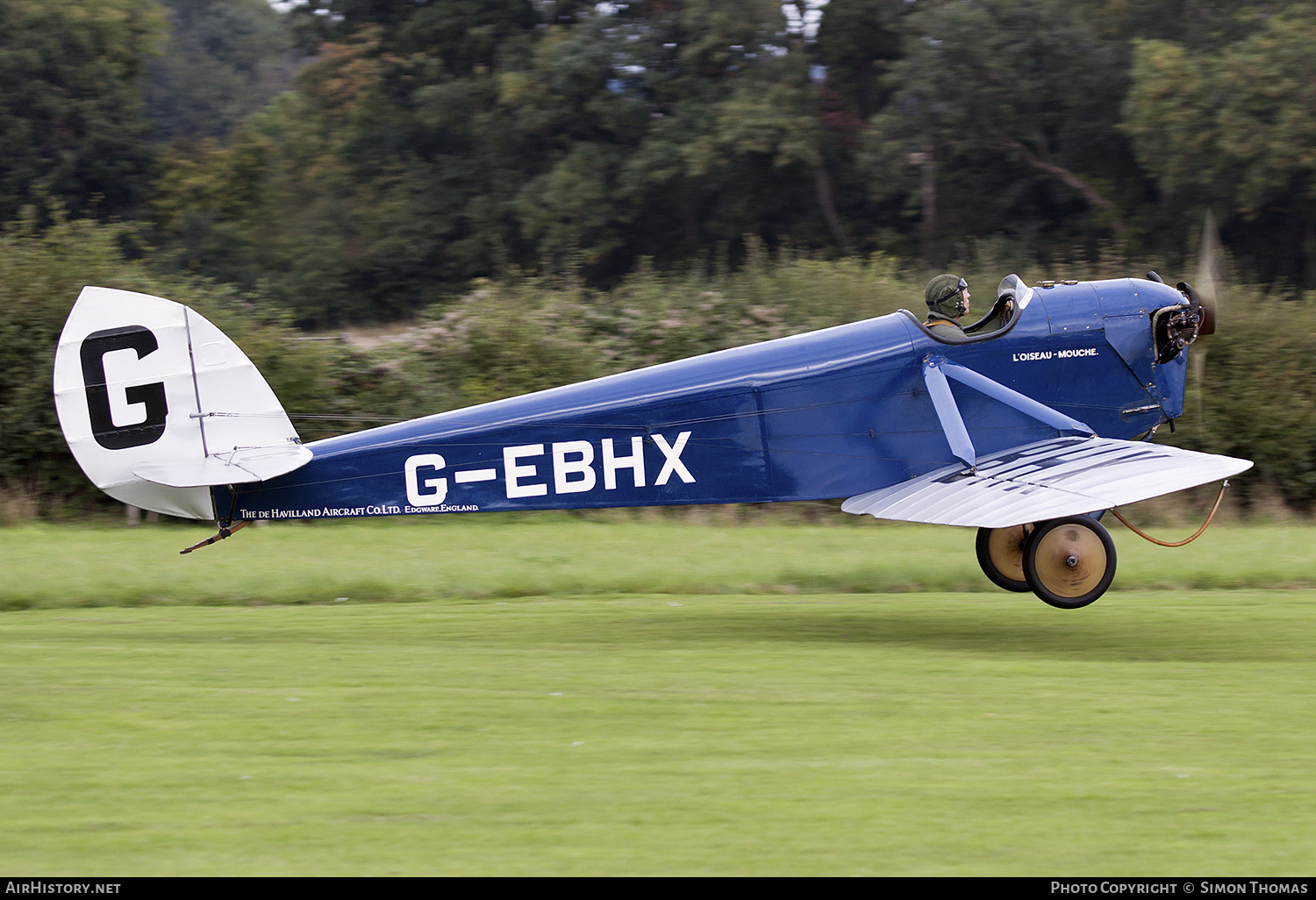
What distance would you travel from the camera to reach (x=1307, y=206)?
34562 millimetres

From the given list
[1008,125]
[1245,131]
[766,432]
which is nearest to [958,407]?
[766,432]

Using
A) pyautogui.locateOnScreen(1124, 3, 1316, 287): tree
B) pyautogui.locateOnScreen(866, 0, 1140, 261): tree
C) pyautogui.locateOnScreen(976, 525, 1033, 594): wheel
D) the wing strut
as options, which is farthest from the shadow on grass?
pyautogui.locateOnScreen(866, 0, 1140, 261): tree

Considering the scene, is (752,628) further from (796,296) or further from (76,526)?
(796,296)

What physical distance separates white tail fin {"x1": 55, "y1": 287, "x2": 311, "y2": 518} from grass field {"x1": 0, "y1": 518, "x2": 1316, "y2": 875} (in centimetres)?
105

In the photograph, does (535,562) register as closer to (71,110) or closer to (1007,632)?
(1007,632)

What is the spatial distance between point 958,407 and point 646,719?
3.92m

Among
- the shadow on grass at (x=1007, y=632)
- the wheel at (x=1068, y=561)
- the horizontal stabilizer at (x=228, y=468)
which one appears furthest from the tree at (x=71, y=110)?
the wheel at (x=1068, y=561)

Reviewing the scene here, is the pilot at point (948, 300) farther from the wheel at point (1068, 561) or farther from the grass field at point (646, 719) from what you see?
the grass field at point (646, 719)

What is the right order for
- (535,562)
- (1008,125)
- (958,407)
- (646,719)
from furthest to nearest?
(1008,125) < (535,562) < (958,407) < (646,719)

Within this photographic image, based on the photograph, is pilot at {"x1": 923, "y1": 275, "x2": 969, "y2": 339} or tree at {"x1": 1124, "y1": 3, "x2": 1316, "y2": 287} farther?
tree at {"x1": 1124, "y1": 3, "x2": 1316, "y2": 287}

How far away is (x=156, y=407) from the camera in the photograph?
8547mm

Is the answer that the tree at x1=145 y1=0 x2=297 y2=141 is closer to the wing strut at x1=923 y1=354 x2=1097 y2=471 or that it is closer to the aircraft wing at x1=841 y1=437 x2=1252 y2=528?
the wing strut at x1=923 y1=354 x2=1097 y2=471

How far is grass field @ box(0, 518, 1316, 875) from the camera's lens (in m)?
4.80

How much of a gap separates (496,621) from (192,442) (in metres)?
2.41
